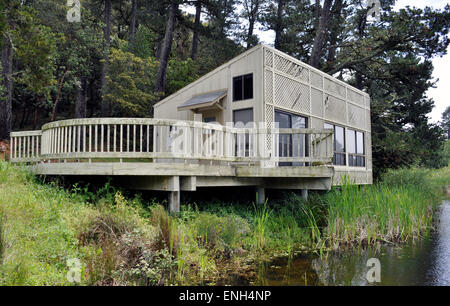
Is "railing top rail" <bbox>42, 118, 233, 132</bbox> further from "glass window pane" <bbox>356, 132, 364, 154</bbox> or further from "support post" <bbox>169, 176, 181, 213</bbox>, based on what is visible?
"glass window pane" <bbox>356, 132, 364, 154</bbox>

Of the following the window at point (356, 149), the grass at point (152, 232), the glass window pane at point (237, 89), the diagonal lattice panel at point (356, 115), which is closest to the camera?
the grass at point (152, 232)

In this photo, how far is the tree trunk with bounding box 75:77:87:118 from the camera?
20.4 metres

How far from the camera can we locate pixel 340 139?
1363cm

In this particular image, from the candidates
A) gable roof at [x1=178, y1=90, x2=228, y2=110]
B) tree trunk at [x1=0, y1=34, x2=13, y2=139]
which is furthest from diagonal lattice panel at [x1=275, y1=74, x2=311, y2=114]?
tree trunk at [x1=0, y1=34, x2=13, y2=139]

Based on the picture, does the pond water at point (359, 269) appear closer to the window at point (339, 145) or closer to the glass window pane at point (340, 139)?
the window at point (339, 145)

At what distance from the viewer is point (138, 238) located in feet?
18.7

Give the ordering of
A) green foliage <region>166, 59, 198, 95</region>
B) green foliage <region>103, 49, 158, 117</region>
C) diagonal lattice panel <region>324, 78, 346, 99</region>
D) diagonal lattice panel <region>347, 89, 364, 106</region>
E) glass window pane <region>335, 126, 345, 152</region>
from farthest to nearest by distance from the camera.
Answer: green foliage <region>166, 59, 198, 95</region> → green foliage <region>103, 49, 158, 117</region> → diagonal lattice panel <region>347, 89, 364, 106</region> → glass window pane <region>335, 126, 345, 152</region> → diagonal lattice panel <region>324, 78, 346, 99</region>

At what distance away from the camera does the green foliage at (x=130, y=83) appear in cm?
1600

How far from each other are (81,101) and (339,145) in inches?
608

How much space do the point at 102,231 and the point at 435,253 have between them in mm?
6782

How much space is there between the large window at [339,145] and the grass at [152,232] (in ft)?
12.6

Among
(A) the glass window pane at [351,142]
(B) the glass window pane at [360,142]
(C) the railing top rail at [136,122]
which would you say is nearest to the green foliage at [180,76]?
(A) the glass window pane at [351,142]

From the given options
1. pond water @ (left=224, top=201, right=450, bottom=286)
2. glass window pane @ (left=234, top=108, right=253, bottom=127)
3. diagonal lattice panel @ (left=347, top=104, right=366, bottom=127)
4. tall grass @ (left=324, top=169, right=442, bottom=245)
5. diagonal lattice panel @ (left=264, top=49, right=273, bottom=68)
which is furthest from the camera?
diagonal lattice panel @ (left=347, top=104, right=366, bottom=127)
